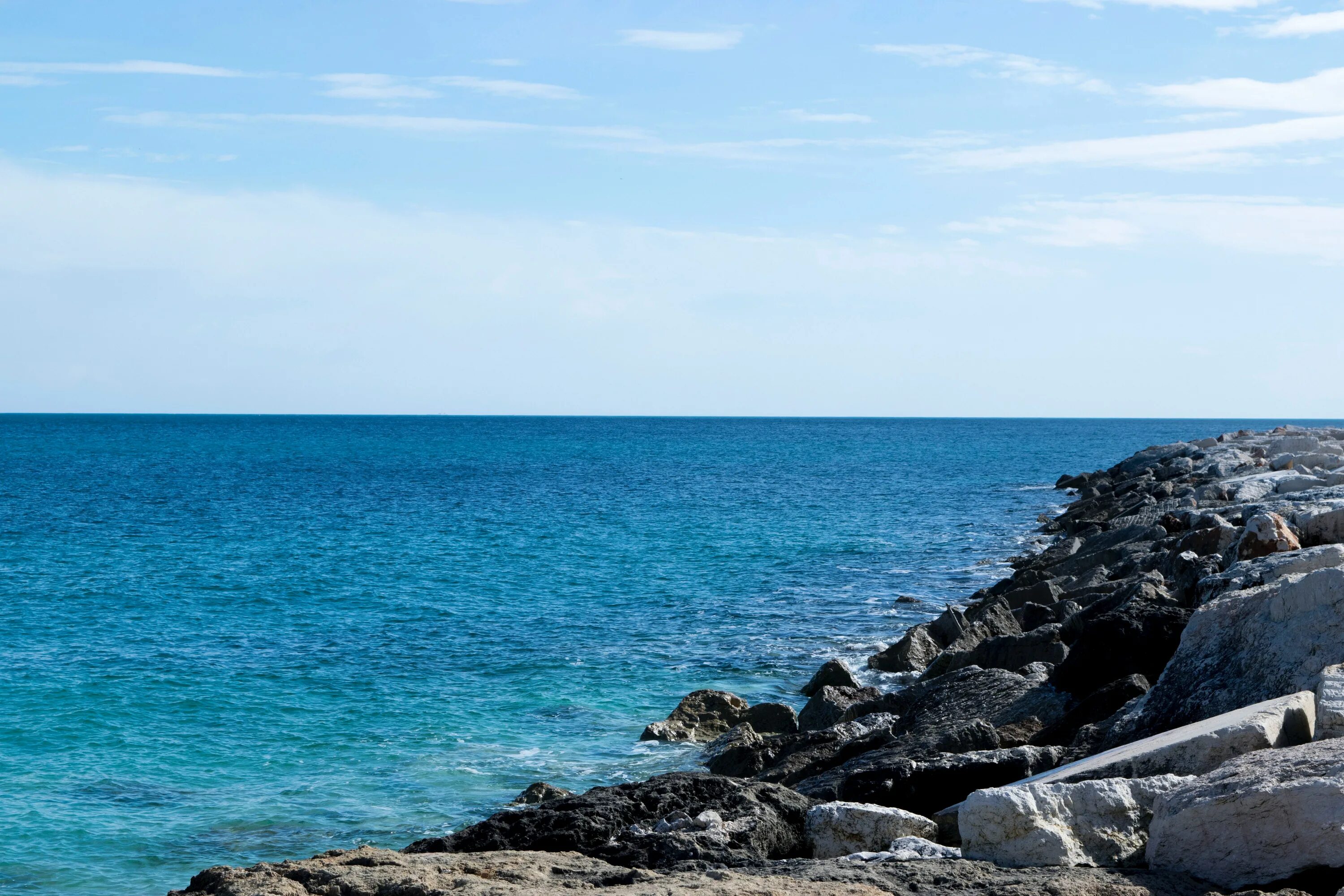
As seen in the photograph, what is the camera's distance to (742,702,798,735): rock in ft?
38.4

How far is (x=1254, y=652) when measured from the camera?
21.3 feet

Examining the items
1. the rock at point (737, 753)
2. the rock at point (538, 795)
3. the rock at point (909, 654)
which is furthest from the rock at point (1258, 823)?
the rock at point (909, 654)

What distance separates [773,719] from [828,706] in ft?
2.53

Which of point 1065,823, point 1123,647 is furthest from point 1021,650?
point 1065,823

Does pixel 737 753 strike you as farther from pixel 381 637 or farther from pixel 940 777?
pixel 381 637

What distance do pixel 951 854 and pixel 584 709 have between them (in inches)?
344

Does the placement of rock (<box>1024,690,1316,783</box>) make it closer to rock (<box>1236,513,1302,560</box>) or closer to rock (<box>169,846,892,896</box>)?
rock (<box>169,846,892,896</box>)

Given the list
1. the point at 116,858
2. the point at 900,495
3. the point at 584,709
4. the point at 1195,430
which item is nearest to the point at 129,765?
the point at 116,858

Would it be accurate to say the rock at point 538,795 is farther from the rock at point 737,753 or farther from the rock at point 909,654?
the rock at point 909,654

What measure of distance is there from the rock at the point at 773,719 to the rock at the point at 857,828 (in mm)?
5970

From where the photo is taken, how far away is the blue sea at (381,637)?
33.3 feet

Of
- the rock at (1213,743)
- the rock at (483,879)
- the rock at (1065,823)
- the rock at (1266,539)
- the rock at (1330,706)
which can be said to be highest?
the rock at (1266,539)

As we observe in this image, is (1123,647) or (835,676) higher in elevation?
(1123,647)

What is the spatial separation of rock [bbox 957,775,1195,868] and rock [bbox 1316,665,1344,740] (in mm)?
801
